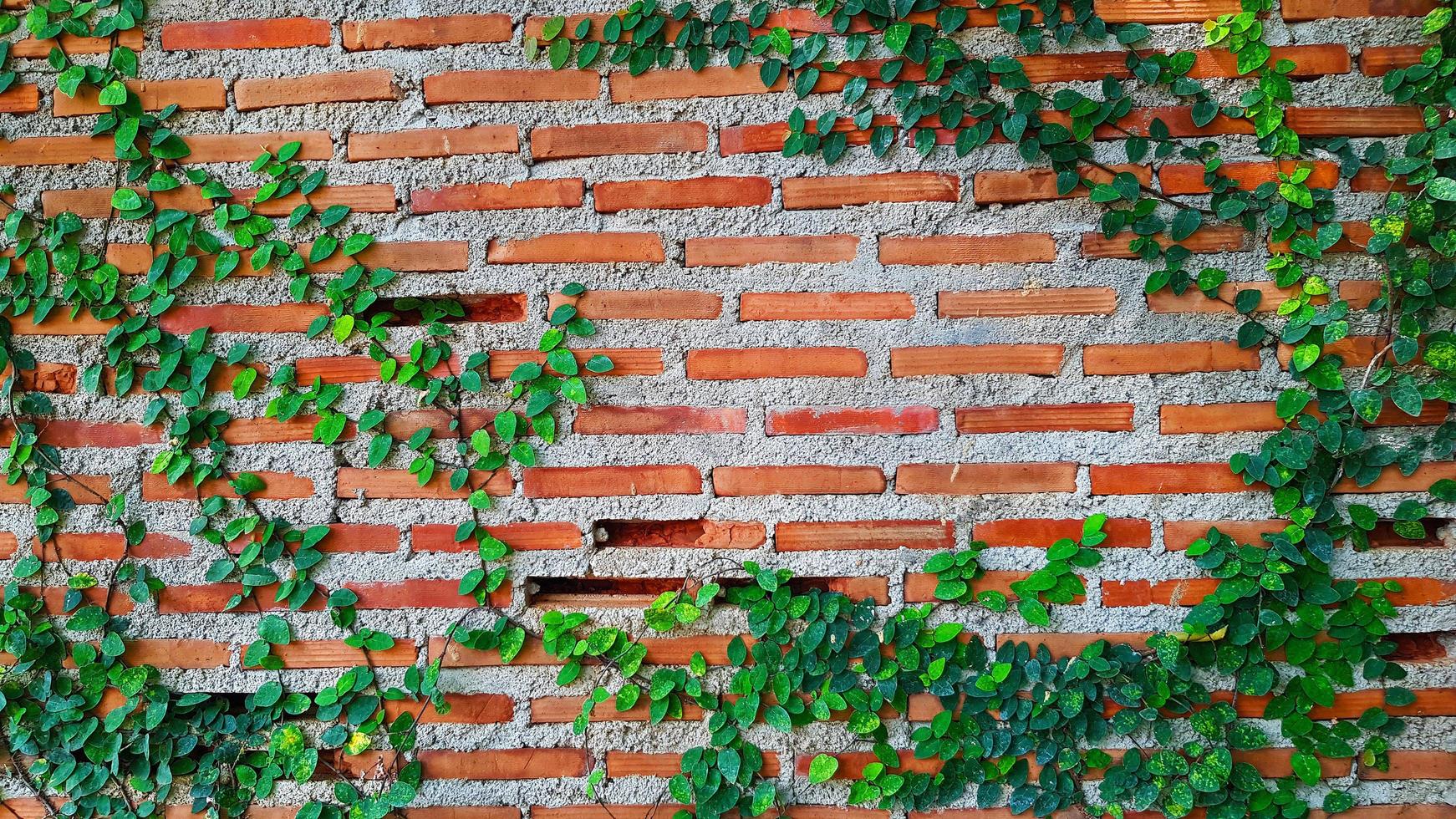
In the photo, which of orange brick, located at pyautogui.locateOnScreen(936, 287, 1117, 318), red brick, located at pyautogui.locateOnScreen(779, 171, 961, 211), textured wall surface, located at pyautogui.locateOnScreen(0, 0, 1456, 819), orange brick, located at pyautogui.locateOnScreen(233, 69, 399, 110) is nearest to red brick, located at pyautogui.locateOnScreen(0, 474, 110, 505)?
textured wall surface, located at pyautogui.locateOnScreen(0, 0, 1456, 819)

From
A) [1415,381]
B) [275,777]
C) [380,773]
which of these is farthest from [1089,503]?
[275,777]

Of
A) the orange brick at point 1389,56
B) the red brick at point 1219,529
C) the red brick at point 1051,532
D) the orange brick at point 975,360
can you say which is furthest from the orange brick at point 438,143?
the orange brick at point 1389,56

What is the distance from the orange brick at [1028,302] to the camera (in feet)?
5.22

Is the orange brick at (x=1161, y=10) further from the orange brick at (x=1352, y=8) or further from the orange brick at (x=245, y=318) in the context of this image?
the orange brick at (x=245, y=318)

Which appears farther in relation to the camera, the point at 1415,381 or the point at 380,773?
the point at 380,773

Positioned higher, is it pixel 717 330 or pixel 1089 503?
pixel 717 330

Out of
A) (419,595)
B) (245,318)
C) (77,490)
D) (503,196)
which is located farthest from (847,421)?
(77,490)

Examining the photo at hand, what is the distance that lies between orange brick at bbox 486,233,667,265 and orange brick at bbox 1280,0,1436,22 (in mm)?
1347

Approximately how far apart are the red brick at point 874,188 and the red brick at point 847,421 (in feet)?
1.39

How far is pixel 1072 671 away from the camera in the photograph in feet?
5.15

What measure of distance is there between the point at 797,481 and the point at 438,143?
102 cm

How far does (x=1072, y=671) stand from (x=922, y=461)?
0.51 m

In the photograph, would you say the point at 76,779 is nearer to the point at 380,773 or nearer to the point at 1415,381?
the point at 380,773

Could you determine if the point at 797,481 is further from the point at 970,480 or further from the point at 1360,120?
the point at 1360,120
